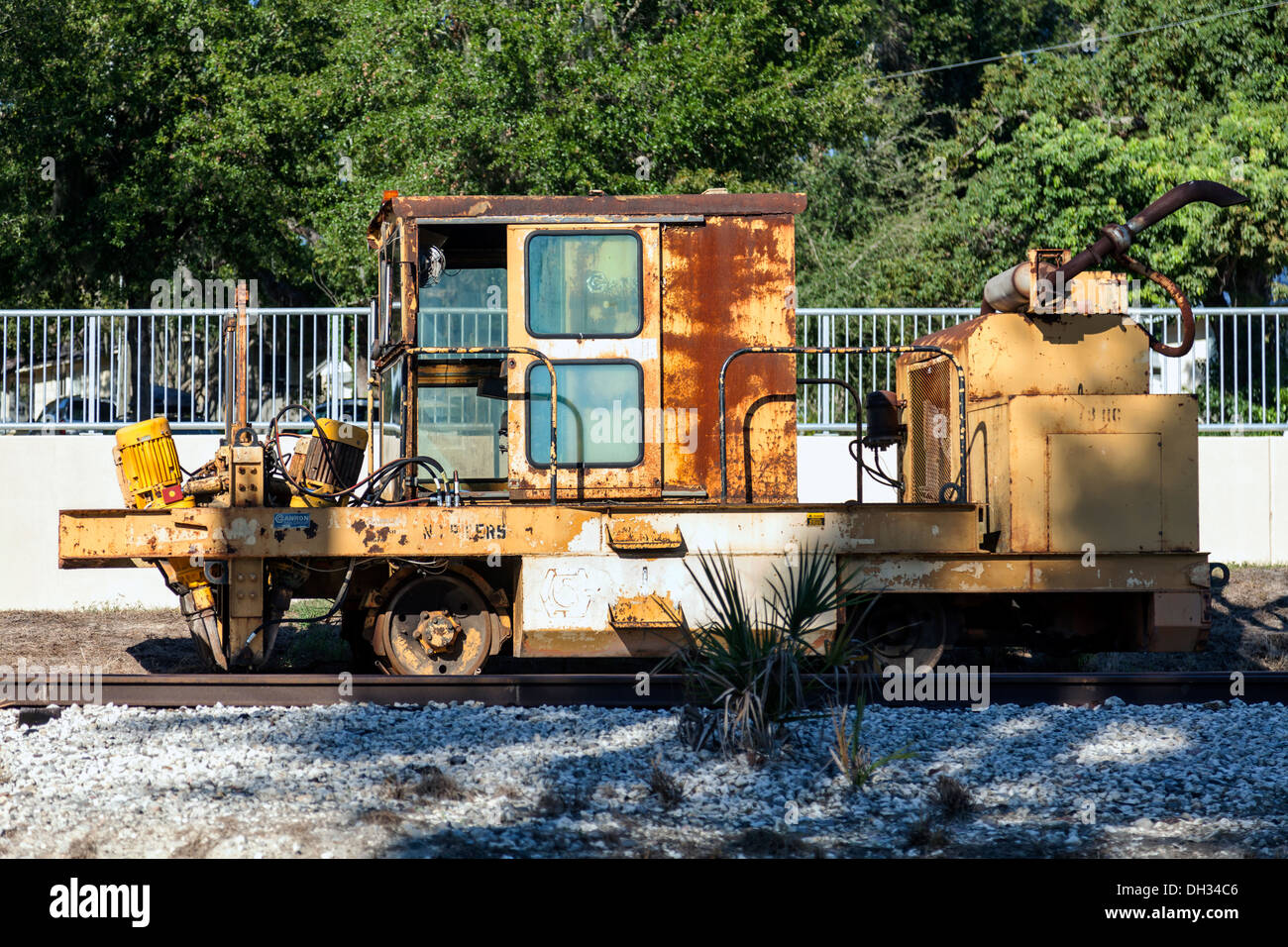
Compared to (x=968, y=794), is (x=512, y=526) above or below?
above

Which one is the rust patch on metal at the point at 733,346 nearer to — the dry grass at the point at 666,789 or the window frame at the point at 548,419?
the window frame at the point at 548,419

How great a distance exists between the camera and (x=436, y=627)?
7734 mm

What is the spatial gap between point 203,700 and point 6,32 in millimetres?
20953

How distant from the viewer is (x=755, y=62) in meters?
21.5

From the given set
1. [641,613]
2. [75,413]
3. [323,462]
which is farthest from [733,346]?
[75,413]

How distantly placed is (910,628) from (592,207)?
10.8 feet

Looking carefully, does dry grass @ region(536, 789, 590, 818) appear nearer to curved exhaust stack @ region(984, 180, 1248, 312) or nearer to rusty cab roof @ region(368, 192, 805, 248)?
rusty cab roof @ region(368, 192, 805, 248)

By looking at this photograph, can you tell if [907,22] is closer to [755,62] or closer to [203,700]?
[755,62]

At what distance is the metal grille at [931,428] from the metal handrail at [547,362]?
2594 mm

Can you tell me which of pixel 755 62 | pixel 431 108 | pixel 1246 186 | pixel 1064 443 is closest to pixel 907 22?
pixel 755 62

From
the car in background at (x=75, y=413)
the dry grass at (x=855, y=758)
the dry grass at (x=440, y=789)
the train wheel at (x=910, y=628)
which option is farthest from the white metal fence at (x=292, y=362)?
the dry grass at (x=855, y=758)

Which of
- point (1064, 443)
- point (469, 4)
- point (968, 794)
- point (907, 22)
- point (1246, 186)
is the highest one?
point (907, 22)

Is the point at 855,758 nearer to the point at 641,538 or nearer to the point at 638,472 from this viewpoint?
the point at 641,538

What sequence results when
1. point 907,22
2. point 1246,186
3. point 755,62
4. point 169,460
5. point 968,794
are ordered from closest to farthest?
point 968,794 → point 169,460 → point 1246,186 → point 755,62 → point 907,22
